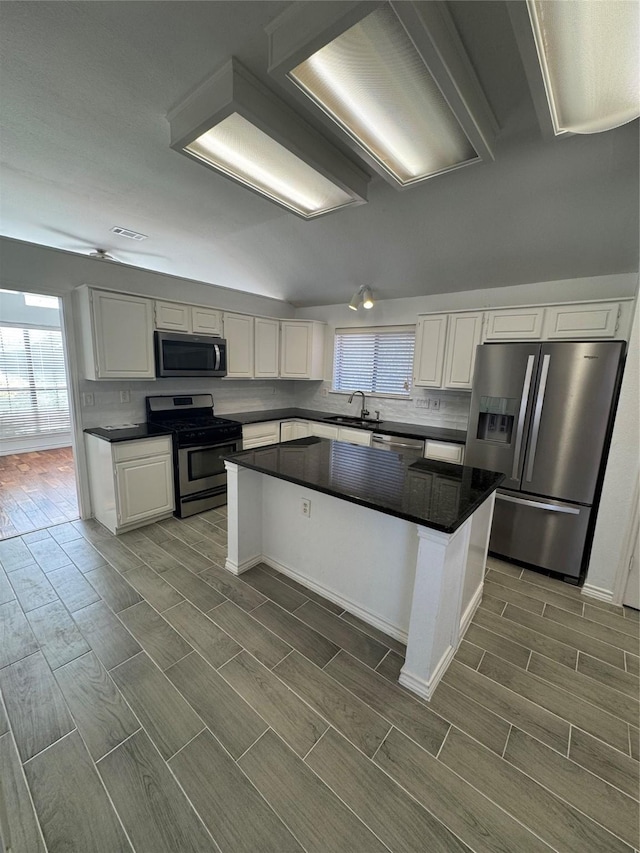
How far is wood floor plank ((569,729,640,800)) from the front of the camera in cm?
133

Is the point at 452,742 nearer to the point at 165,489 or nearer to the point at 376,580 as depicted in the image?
the point at 376,580

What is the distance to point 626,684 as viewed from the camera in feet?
5.77

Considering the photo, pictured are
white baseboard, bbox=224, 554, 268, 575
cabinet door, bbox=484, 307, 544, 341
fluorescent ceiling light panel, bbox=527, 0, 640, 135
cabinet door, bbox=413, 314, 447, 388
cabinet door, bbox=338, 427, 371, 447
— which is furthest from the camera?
cabinet door, bbox=338, 427, 371, 447

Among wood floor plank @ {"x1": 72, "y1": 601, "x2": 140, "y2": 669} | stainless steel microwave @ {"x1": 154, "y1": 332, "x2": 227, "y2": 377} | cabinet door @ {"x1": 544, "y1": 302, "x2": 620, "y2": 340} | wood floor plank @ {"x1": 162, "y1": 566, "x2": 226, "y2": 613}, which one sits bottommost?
wood floor plank @ {"x1": 72, "y1": 601, "x2": 140, "y2": 669}

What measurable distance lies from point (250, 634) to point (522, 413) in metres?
2.54

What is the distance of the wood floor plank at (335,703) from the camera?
4.77 feet

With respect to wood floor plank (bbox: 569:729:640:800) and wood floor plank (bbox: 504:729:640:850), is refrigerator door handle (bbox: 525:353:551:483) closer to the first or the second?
wood floor plank (bbox: 569:729:640:800)

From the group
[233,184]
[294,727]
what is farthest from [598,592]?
[233,184]

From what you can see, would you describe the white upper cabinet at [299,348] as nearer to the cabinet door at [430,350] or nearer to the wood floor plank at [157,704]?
the cabinet door at [430,350]

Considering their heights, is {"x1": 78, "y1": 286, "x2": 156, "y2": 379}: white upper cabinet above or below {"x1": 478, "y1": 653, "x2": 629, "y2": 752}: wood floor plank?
above

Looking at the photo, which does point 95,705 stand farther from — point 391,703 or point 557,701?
point 557,701

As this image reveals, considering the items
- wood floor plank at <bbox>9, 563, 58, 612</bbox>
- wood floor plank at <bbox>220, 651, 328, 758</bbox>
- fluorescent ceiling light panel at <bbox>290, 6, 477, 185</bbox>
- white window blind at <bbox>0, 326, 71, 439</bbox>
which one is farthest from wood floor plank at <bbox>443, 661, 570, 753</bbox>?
white window blind at <bbox>0, 326, 71, 439</bbox>

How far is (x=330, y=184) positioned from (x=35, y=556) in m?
3.50

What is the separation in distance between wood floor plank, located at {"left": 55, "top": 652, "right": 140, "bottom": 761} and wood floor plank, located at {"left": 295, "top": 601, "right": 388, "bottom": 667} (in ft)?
3.22
